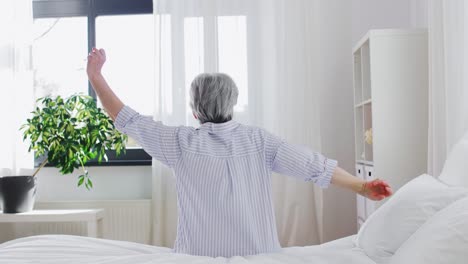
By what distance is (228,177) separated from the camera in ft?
5.72

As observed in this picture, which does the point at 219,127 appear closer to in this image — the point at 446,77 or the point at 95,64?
the point at 95,64

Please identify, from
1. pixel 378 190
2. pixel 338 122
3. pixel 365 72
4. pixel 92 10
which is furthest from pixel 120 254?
pixel 92 10

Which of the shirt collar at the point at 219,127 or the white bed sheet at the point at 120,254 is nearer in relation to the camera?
the white bed sheet at the point at 120,254

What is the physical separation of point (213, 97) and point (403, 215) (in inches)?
26.9

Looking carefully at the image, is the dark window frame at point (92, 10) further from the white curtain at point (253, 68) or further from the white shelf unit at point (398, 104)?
the white shelf unit at point (398, 104)

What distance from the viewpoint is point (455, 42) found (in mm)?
2582

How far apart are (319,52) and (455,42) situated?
1.39 m

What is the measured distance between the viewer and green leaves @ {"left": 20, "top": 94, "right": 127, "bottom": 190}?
12.4ft

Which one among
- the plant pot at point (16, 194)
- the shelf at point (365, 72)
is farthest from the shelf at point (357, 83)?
the plant pot at point (16, 194)

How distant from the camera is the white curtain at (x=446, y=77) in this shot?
2508mm

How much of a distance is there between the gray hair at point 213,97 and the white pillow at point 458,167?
0.77 m

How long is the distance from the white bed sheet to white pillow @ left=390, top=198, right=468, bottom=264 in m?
0.32

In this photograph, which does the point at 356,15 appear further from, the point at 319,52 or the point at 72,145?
the point at 72,145

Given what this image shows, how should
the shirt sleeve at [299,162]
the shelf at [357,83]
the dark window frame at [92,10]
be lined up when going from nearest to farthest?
1. the shirt sleeve at [299,162]
2. the shelf at [357,83]
3. the dark window frame at [92,10]
